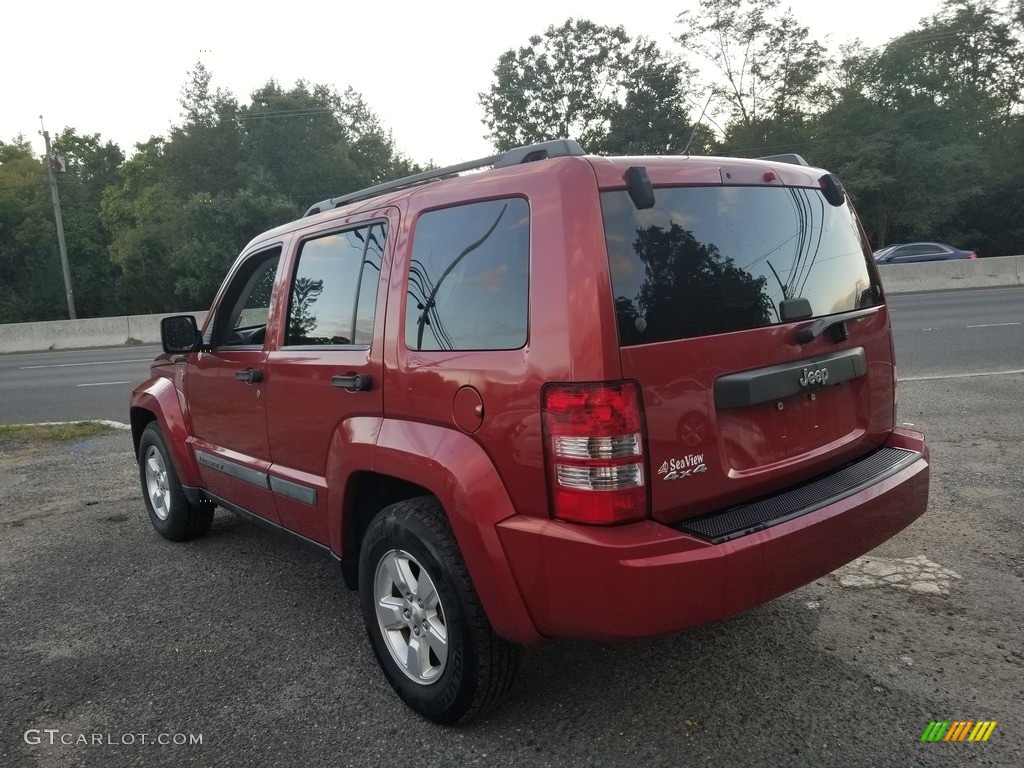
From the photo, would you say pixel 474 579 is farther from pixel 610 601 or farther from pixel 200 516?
pixel 200 516

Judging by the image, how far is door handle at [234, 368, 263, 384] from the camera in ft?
12.2

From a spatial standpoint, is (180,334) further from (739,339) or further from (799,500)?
(799,500)

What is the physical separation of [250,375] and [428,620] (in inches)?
64.3

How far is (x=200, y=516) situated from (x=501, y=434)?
3240 millimetres

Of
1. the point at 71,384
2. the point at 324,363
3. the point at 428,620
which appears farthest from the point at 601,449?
the point at 71,384

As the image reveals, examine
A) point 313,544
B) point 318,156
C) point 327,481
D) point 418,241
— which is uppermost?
point 318,156

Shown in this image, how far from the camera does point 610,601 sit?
229cm

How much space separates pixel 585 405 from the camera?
228 centimetres

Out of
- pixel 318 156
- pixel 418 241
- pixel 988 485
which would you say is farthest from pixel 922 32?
pixel 418 241

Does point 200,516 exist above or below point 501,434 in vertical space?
below

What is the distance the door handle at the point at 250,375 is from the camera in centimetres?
372

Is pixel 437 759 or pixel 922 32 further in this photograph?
pixel 922 32

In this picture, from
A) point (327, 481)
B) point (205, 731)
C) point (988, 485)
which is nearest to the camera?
point (205, 731)

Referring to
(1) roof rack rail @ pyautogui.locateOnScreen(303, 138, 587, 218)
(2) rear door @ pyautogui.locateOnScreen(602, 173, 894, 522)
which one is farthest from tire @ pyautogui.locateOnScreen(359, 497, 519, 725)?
(1) roof rack rail @ pyautogui.locateOnScreen(303, 138, 587, 218)
